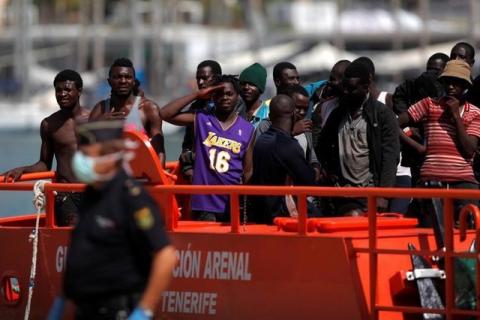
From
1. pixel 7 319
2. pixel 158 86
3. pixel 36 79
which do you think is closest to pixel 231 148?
pixel 7 319

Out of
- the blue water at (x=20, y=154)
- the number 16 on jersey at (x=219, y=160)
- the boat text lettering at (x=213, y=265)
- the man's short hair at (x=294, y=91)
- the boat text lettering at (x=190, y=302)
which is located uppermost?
the man's short hair at (x=294, y=91)

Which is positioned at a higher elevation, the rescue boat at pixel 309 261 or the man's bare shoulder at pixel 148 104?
the man's bare shoulder at pixel 148 104

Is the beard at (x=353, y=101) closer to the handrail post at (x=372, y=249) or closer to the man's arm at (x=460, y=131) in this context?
the man's arm at (x=460, y=131)

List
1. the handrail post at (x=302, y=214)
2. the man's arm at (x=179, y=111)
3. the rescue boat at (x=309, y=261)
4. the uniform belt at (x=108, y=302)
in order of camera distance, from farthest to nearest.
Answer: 1. the man's arm at (x=179, y=111)
2. the handrail post at (x=302, y=214)
3. the rescue boat at (x=309, y=261)
4. the uniform belt at (x=108, y=302)

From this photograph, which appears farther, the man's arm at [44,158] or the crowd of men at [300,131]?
the man's arm at [44,158]

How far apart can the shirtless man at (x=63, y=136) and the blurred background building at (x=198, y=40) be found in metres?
46.9

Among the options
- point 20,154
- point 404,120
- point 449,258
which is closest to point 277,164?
point 404,120

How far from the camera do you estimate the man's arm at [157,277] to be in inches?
249

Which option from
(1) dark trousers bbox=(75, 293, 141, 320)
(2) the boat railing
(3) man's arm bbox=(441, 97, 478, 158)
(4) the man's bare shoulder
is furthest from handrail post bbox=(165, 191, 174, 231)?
(1) dark trousers bbox=(75, 293, 141, 320)

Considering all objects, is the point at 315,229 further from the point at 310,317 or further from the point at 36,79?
the point at 36,79

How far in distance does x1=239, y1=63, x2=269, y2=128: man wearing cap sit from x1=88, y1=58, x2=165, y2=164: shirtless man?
0.92m

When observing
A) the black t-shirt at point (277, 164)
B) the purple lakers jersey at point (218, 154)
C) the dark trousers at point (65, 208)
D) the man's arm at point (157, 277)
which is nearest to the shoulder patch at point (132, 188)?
the man's arm at point (157, 277)

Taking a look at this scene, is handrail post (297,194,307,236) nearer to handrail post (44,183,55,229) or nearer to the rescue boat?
the rescue boat

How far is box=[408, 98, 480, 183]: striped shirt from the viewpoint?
979 cm
